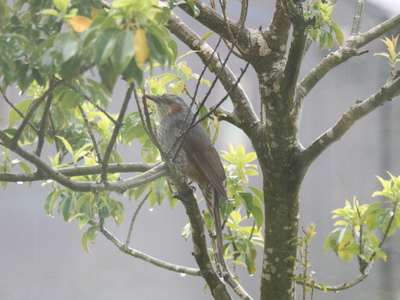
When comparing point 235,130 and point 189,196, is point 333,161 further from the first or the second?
point 189,196

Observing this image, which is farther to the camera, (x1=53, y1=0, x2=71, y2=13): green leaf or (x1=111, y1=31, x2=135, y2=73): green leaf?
(x1=53, y1=0, x2=71, y2=13): green leaf

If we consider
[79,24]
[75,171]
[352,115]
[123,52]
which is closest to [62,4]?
[79,24]

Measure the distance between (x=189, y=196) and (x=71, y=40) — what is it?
0.75 metres

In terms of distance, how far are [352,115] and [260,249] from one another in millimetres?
1576

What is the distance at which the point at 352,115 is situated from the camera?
1364 millimetres

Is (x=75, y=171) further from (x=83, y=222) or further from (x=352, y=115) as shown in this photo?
(x=352, y=115)

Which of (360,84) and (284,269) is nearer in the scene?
(284,269)

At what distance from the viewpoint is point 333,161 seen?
9.48 feet

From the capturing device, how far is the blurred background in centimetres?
260

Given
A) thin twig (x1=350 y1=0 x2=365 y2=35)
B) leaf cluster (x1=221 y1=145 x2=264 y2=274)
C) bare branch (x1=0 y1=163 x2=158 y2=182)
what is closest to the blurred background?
leaf cluster (x1=221 y1=145 x2=264 y2=274)

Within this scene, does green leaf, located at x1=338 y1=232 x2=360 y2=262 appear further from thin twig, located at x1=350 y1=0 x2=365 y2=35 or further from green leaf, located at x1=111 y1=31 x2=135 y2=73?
green leaf, located at x1=111 y1=31 x2=135 y2=73

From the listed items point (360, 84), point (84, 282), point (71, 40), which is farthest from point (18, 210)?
point (71, 40)

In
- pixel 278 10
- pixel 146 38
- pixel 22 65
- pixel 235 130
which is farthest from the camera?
pixel 235 130

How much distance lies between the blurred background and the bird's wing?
2.97 ft
